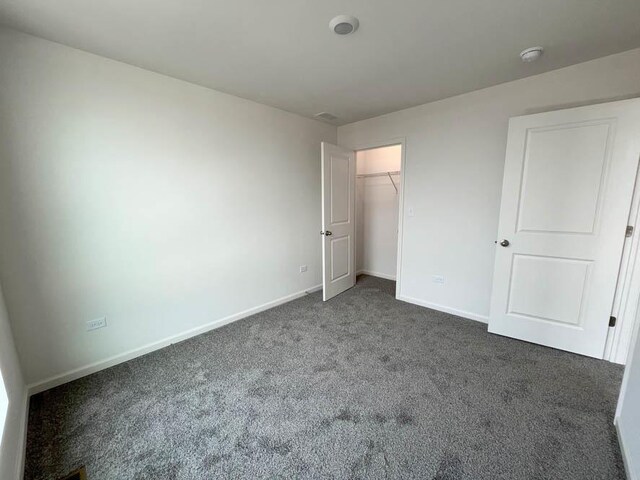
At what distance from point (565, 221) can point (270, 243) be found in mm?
2789

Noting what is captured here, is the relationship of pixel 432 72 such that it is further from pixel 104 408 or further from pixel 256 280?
pixel 104 408

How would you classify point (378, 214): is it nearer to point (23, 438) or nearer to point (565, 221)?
point (565, 221)

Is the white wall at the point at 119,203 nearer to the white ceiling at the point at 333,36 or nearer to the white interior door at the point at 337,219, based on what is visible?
the white ceiling at the point at 333,36

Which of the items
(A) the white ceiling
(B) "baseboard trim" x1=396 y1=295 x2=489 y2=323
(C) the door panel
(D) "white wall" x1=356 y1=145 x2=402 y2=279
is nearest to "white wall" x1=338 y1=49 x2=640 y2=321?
(B) "baseboard trim" x1=396 y1=295 x2=489 y2=323

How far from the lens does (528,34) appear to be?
1721mm

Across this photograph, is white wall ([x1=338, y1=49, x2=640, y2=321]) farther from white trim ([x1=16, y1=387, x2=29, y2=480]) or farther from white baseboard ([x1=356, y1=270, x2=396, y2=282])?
white trim ([x1=16, y1=387, x2=29, y2=480])

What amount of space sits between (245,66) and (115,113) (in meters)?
1.05

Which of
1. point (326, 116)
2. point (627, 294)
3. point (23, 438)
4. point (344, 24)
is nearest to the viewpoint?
point (23, 438)

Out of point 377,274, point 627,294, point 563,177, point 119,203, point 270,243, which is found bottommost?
point 377,274

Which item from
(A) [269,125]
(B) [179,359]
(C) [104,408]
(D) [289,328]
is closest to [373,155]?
(A) [269,125]

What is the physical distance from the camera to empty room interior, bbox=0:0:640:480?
1.45m

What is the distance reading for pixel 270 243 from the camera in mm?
3188

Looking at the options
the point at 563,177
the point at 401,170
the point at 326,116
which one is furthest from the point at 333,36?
the point at 563,177

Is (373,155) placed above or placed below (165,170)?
above
